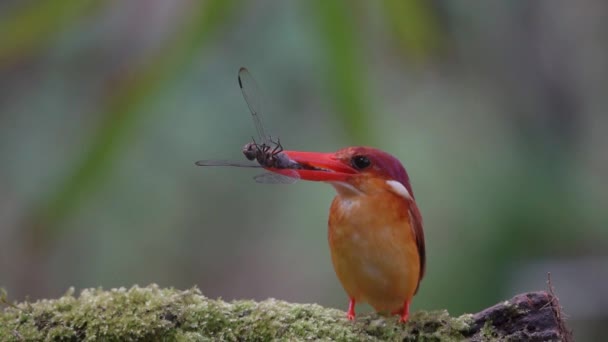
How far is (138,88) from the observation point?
2.50 metres

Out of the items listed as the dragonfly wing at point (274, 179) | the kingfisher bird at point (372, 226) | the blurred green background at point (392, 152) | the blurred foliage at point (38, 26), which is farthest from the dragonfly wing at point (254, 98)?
the blurred green background at point (392, 152)

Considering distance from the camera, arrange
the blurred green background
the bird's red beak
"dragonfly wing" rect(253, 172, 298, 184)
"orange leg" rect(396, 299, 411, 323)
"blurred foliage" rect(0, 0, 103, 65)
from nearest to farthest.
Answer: "blurred foliage" rect(0, 0, 103, 65) → "orange leg" rect(396, 299, 411, 323) → the bird's red beak → "dragonfly wing" rect(253, 172, 298, 184) → the blurred green background

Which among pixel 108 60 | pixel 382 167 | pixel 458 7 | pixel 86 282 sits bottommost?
pixel 382 167

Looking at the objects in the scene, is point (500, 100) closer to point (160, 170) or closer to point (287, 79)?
point (287, 79)

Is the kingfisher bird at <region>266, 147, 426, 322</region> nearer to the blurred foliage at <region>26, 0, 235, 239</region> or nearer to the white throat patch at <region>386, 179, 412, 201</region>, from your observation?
the white throat patch at <region>386, 179, 412, 201</region>

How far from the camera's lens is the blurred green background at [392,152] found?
5187 millimetres

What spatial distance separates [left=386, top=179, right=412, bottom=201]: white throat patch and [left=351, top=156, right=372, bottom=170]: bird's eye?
10cm

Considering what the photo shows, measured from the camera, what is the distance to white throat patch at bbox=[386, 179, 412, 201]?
9.61 ft

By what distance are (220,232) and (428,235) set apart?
7.72 ft

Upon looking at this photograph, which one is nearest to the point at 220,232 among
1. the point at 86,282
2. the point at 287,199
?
the point at 287,199

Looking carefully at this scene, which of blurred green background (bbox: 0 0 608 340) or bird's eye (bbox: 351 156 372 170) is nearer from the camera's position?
bird's eye (bbox: 351 156 372 170)

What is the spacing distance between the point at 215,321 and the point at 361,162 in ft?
2.88

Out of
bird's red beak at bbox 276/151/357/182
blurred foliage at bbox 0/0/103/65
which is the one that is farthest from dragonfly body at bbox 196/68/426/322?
blurred foliage at bbox 0/0/103/65

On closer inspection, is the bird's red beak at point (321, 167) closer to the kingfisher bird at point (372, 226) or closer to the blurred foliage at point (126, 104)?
the kingfisher bird at point (372, 226)
